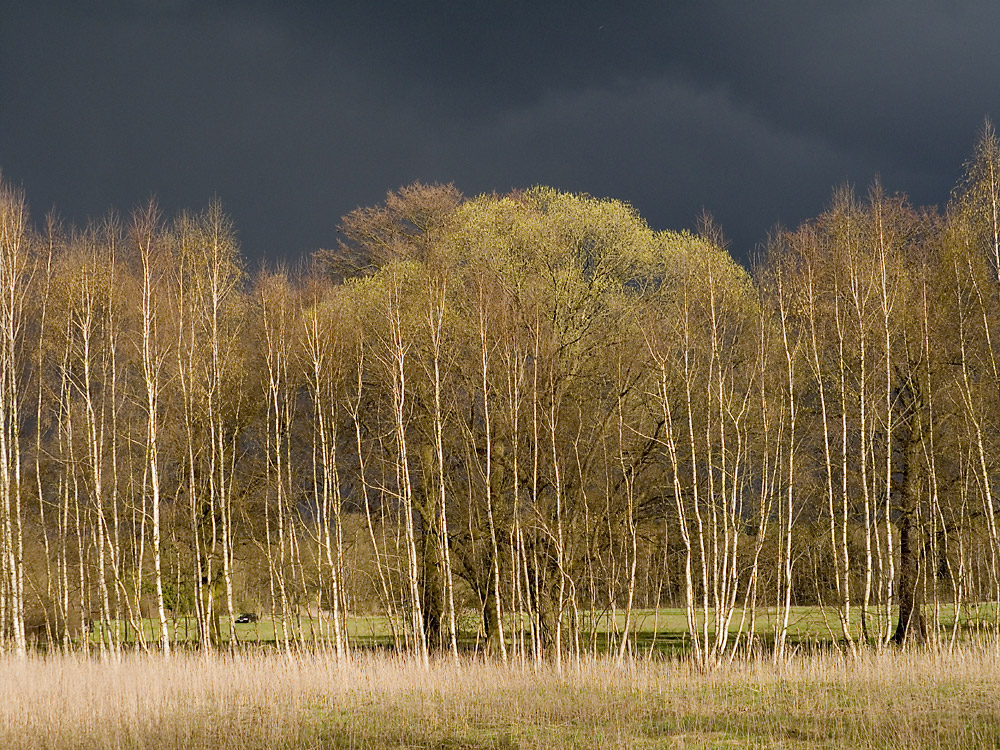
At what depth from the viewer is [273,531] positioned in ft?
73.5

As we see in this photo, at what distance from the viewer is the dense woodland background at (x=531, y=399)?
15.8 m

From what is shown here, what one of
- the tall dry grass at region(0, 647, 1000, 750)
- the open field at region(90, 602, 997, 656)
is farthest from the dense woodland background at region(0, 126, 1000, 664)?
the tall dry grass at region(0, 647, 1000, 750)

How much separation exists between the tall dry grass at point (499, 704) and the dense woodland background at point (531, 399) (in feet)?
7.19

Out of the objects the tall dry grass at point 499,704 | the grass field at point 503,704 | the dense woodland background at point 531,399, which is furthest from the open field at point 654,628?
the tall dry grass at point 499,704

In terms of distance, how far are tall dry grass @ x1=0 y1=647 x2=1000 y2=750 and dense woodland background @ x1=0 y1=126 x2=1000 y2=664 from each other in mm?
2190

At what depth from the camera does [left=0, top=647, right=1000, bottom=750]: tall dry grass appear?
29.1 feet

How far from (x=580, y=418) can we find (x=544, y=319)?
214 cm

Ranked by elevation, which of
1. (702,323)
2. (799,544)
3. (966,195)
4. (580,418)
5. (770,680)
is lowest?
(770,680)

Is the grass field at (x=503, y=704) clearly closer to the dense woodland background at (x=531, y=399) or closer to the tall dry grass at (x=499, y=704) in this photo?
the tall dry grass at (x=499, y=704)

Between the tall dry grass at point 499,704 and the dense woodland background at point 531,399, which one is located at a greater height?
the dense woodland background at point 531,399

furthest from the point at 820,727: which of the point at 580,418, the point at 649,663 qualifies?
the point at 580,418

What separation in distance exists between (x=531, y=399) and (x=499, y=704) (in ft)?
22.1

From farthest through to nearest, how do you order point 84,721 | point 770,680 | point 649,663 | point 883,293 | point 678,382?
point 678,382 < point 883,293 < point 649,663 < point 770,680 < point 84,721

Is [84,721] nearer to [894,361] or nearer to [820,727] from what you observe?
→ [820,727]
